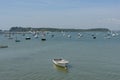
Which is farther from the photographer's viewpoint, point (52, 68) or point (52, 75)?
point (52, 68)

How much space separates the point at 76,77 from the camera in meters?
39.4

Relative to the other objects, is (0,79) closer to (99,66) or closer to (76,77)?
(76,77)

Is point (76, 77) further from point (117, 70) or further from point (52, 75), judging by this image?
point (117, 70)

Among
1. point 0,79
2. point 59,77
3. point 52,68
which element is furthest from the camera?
point 52,68

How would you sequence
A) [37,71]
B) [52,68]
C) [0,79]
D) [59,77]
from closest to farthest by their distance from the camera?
[0,79] < [59,77] < [37,71] < [52,68]

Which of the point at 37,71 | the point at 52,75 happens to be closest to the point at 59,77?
the point at 52,75

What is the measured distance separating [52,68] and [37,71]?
13.9 ft

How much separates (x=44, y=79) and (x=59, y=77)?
2.74 metres

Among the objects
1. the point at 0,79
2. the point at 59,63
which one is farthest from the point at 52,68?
the point at 0,79

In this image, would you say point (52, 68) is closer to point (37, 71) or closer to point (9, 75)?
point (37, 71)

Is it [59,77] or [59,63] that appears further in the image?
[59,63]

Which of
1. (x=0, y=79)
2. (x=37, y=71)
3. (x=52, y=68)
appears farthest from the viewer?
(x=52, y=68)

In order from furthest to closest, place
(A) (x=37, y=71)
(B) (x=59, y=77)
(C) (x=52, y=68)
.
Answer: (C) (x=52, y=68) → (A) (x=37, y=71) → (B) (x=59, y=77)

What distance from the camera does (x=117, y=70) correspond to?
146 feet
